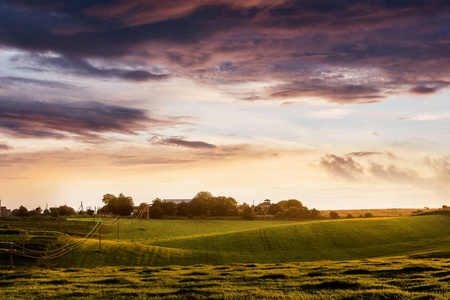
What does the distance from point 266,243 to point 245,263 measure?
3232 cm

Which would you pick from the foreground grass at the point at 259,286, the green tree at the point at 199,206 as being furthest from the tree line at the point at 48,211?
the foreground grass at the point at 259,286

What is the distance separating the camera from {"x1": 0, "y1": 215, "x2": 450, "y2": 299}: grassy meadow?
29922mm

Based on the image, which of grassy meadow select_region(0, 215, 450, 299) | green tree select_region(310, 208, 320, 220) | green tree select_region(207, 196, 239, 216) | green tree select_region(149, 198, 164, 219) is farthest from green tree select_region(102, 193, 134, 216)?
green tree select_region(310, 208, 320, 220)

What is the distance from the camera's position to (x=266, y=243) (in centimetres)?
10244

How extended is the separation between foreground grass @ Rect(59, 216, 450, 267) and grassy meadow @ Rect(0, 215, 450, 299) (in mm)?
230

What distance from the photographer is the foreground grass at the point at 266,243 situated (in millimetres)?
74000

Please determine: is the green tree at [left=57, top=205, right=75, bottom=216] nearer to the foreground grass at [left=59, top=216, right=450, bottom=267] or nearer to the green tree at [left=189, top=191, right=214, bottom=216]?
the foreground grass at [left=59, top=216, right=450, bottom=267]

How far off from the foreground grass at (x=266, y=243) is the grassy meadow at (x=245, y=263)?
0.23 m

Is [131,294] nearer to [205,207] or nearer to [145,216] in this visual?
[145,216]

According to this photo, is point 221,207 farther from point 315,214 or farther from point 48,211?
point 48,211

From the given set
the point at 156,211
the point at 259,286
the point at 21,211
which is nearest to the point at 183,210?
the point at 156,211

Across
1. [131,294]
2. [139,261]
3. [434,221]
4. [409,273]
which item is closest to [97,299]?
[131,294]

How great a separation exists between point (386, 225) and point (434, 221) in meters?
22.0

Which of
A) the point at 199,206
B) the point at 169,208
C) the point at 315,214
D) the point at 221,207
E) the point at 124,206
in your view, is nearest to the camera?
the point at 315,214
